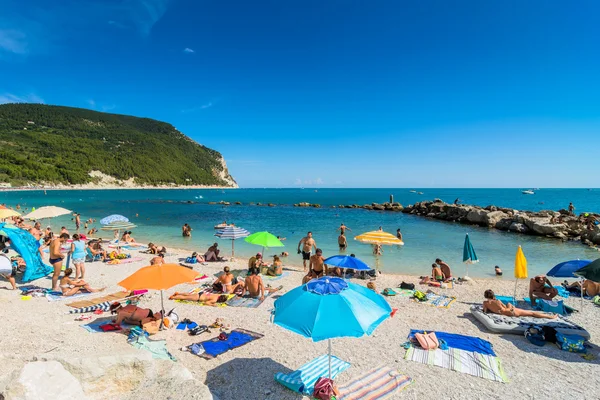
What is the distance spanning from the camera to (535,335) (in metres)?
7.77

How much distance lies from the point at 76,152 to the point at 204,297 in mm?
170223

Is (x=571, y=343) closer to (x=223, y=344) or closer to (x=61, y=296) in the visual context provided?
(x=223, y=344)

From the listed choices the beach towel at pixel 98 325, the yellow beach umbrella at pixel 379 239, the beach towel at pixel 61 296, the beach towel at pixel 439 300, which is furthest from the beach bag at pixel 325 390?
the yellow beach umbrella at pixel 379 239

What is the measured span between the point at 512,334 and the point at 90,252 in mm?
17702

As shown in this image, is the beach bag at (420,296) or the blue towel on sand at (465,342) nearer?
the blue towel on sand at (465,342)

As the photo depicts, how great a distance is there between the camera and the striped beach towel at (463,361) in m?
6.23

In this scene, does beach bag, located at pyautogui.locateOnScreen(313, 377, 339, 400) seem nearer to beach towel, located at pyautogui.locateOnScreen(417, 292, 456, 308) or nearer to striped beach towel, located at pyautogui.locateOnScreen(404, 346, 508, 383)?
striped beach towel, located at pyautogui.locateOnScreen(404, 346, 508, 383)

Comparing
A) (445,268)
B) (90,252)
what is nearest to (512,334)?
(445,268)

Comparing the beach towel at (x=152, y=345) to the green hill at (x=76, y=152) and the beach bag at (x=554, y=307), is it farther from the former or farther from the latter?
the green hill at (x=76, y=152)

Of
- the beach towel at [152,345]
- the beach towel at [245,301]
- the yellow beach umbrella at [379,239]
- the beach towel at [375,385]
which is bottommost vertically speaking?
the beach towel at [245,301]

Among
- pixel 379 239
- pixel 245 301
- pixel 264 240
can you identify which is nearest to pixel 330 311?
pixel 245 301

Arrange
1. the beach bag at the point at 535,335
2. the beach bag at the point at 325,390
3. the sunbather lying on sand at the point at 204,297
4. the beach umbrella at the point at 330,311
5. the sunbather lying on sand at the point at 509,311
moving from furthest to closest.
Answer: the sunbather lying on sand at the point at 204,297 < the sunbather lying on sand at the point at 509,311 < the beach bag at the point at 535,335 < the beach bag at the point at 325,390 < the beach umbrella at the point at 330,311

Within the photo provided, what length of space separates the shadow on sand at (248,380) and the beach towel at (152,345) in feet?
3.31

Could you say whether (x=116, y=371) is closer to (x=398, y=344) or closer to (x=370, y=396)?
(x=370, y=396)
